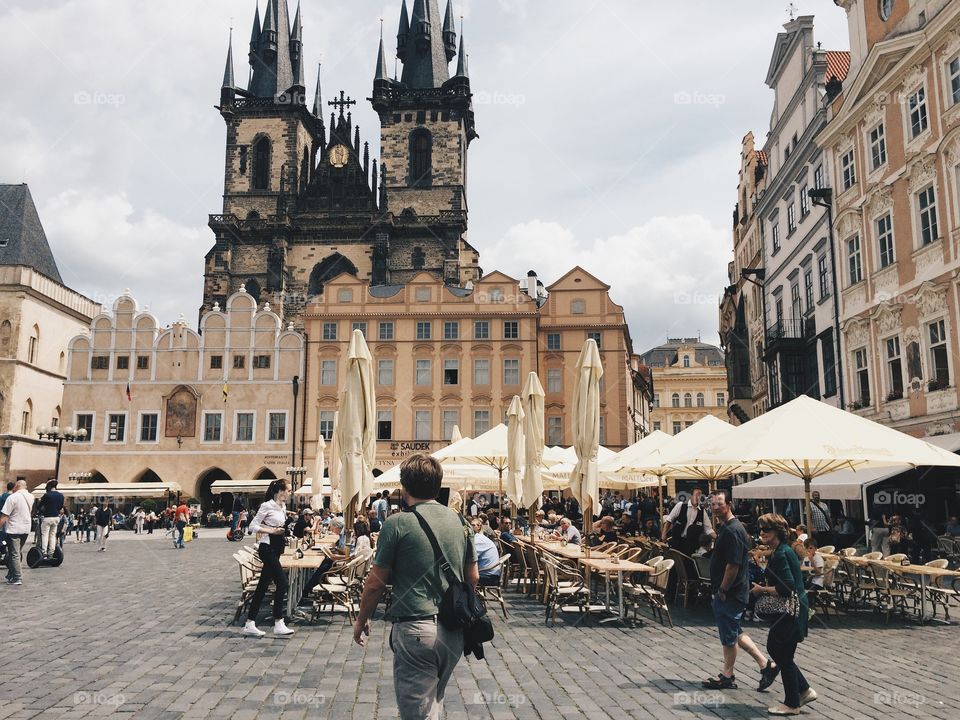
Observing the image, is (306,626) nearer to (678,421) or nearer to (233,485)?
(233,485)

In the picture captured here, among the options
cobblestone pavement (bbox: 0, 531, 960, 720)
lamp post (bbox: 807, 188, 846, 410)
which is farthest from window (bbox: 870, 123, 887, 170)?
cobblestone pavement (bbox: 0, 531, 960, 720)

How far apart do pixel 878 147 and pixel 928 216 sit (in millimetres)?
3455

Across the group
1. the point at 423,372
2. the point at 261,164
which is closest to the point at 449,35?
the point at 261,164

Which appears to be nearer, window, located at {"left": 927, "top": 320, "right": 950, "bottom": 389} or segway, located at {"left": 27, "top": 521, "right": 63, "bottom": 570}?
segway, located at {"left": 27, "top": 521, "right": 63, "bottom": 570}

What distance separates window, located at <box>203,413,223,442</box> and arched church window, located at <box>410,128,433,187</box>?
26.3 metres

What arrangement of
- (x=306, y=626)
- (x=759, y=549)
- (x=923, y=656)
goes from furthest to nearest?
(x=759, y=549)
(x=306, y=626)
(x=923, y=656)

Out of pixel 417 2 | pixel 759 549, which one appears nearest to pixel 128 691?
pixel 759 549

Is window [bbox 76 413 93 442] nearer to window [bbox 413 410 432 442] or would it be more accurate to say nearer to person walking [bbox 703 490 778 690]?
window [bbox 413 410 432 442]

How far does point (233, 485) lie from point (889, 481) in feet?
98.7

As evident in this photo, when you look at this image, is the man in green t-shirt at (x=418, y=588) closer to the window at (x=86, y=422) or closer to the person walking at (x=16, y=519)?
the person walking at (x=16, y=519)

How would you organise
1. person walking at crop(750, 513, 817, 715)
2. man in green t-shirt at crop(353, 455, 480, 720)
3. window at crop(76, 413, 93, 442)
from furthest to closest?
window at crop(76, 413, 93, 442) → person walking at crop(750, 513, 817, 715) → man in green t-shirt at crop(353, 455, 480, 720)

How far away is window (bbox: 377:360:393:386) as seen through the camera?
4419 centimetres

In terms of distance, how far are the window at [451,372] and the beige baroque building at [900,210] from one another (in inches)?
912

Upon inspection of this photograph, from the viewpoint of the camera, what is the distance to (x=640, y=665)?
790cm
